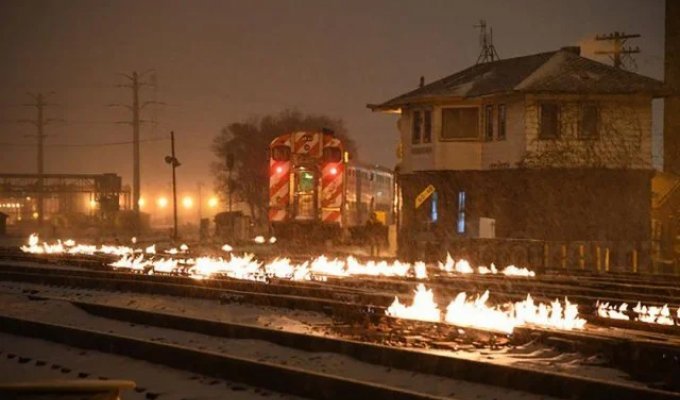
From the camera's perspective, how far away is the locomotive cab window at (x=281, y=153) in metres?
28.6

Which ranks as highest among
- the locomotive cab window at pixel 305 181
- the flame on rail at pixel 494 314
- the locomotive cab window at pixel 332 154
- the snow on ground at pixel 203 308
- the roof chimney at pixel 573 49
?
the roof chimney at pixel 573 49

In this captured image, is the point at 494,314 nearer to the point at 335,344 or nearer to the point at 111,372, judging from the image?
the point at 335,344

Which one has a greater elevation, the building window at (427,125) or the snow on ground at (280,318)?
the building window at (427,125)

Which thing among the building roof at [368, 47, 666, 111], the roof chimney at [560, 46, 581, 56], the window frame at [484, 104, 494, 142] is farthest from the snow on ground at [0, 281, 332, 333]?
the roof chimney at [560, 46, 581, 56]

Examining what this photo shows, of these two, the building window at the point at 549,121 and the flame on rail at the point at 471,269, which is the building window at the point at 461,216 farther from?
the flame on rail at the point at 471,269

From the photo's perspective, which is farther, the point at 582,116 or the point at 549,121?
the point at 549,121

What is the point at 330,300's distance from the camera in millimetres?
13602

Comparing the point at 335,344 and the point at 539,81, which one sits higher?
the point at 539,81

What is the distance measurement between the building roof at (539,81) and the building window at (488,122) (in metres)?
0.85

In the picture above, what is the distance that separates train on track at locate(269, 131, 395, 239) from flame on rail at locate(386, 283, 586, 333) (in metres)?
15.9

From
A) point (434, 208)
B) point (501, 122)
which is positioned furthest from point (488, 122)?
point (434, 208)

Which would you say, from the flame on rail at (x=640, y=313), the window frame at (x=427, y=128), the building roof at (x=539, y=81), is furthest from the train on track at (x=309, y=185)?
the flame on rail at (x=640, y=313)

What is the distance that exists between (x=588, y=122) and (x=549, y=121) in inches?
56.5

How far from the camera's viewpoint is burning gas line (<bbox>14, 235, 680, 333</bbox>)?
37.6 ft
